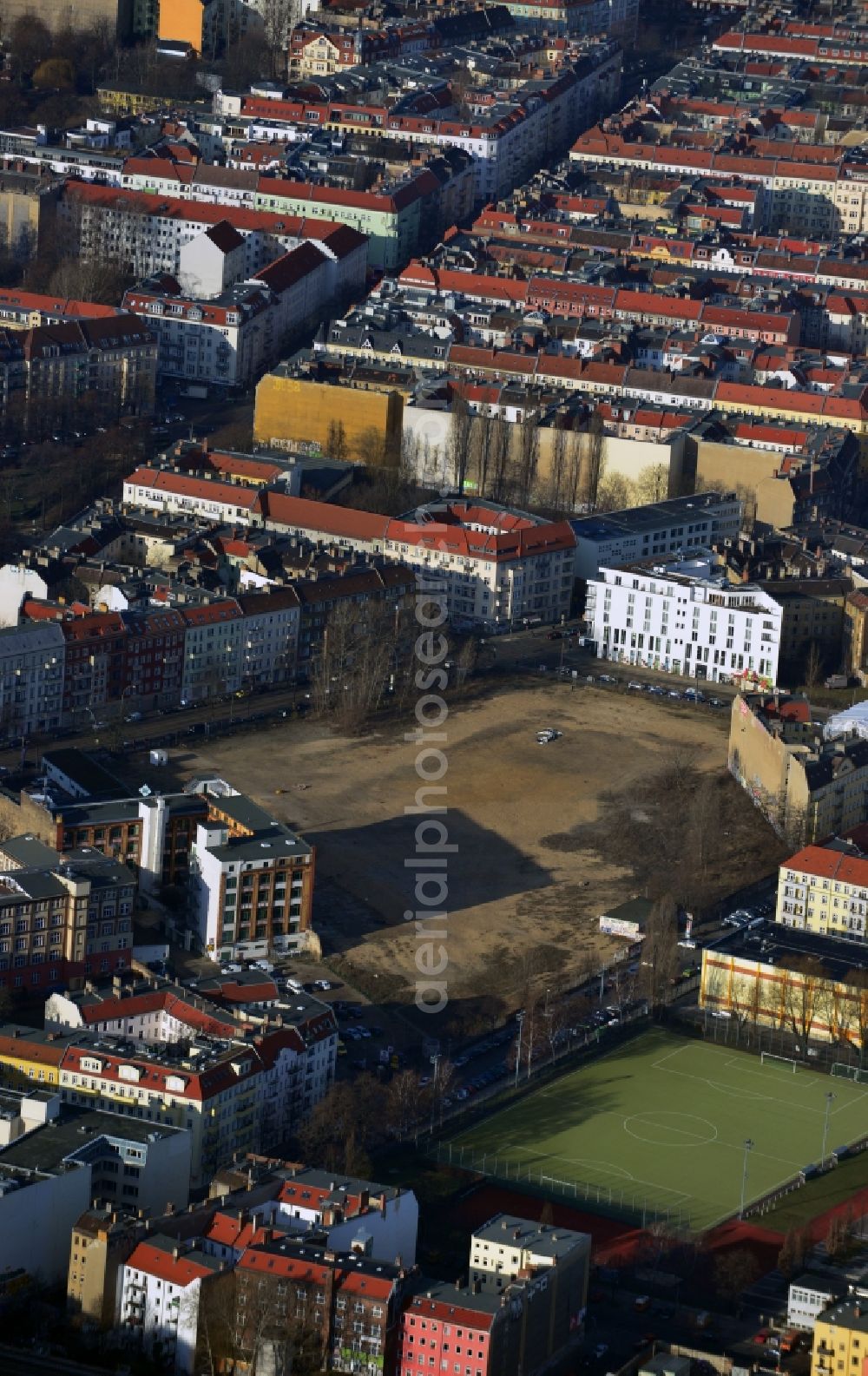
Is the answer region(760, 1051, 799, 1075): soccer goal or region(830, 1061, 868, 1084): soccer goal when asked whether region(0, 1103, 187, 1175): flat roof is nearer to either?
region(760, 1051, 799, 1075): soccer goal

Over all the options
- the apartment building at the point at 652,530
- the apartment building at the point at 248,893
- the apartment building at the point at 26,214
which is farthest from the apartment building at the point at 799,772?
the apartment building at the point at 26,214

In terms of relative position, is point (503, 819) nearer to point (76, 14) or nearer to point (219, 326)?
point (219, 326)

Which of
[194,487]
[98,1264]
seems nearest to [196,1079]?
[98,1264]

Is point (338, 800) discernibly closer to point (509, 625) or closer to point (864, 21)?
point (509, 625)

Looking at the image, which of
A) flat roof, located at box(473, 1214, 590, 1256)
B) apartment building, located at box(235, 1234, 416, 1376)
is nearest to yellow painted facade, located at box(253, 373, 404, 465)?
flat roof, located at box(473, 1214, 590, 1256)

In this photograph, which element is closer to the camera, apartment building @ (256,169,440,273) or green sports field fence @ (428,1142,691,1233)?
green sports field fence @ (428,1142,691,1233)

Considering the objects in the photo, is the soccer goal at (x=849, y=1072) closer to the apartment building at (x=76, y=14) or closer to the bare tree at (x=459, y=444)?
the bare tree at (x=459, y=444)

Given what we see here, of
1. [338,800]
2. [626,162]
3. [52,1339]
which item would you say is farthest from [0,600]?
[626,162]

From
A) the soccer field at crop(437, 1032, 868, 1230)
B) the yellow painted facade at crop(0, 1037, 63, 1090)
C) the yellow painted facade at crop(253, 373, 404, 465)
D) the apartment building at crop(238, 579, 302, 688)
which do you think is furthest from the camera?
the yellow painted facade at crop(253, 373, 404, 465)
